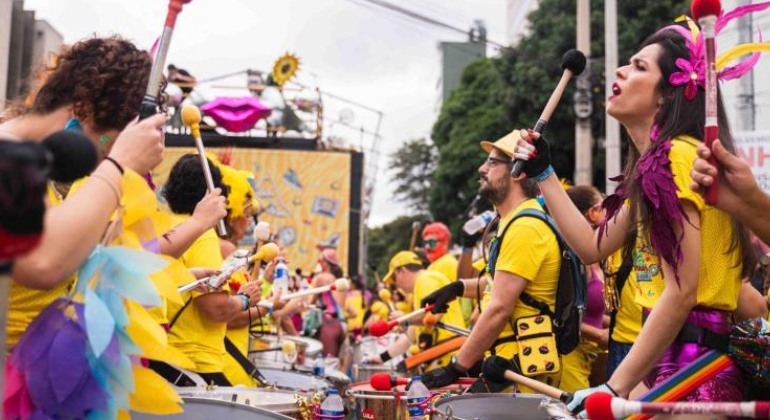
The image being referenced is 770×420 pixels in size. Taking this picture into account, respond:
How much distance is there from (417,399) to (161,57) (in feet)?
7.01

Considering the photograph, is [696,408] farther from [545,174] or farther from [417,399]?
[417,399]

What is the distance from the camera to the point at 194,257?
12.6 ft

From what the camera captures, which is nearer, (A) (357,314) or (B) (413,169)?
(A) (357,314)

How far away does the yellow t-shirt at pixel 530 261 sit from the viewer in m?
3.72

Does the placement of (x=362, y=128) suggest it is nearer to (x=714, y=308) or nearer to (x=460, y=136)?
(x=460, y=136)

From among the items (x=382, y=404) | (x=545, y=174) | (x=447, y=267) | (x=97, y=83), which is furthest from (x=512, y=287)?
(x=447, y=267)

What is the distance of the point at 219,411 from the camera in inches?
108

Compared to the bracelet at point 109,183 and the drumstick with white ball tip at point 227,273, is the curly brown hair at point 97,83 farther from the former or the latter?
the drumstick with white ball tip at point 227,273

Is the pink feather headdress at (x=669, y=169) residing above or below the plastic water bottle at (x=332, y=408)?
above

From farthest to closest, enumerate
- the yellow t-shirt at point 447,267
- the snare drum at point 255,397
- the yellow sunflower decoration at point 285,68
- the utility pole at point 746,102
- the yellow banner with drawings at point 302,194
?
the yellow sunflower decoration at point 285,68 < the yellow banner with drawings at point 302,194 < the utility pole at point 746,102 < the yellow t-shirt at point 447,267 < the snare drum at point 255,397

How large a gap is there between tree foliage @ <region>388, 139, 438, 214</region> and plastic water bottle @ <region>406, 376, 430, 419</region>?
50210 mm

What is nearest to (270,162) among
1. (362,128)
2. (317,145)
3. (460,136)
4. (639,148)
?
(317,145)

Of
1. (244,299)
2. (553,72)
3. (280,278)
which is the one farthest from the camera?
(553,72)

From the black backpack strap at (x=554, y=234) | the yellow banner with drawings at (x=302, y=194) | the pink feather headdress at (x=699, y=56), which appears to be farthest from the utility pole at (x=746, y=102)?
the yellow banner with drawings at (x=302, y=194)
